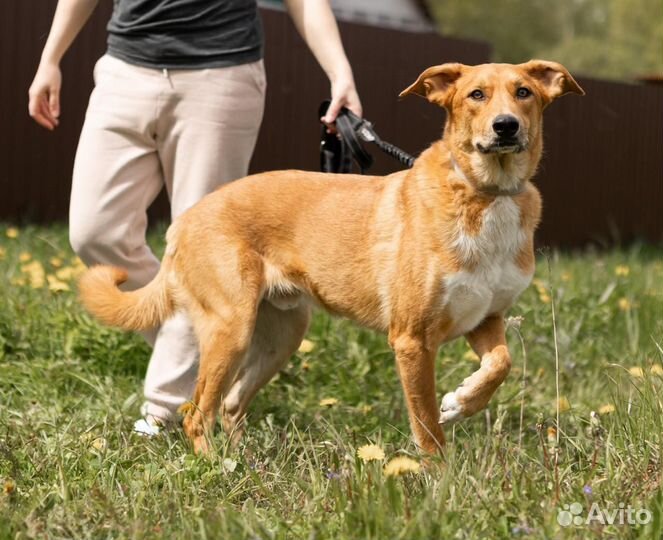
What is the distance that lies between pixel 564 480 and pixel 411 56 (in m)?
7.48

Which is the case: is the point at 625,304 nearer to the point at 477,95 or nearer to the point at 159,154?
the point at 477,95

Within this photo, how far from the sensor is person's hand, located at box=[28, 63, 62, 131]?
3.87 metres

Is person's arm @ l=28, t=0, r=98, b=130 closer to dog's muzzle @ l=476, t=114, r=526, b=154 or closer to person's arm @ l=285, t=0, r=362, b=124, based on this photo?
person's arm @ l=285, t=0, r=362, b=124

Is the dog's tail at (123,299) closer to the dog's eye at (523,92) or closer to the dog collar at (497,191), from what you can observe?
the dog collar at (497,191)

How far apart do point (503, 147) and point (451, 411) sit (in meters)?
0.85

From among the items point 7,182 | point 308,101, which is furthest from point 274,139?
point 7,182

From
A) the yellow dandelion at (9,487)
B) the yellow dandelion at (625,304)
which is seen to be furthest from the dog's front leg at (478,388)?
the yellow dandelion at (625,304)

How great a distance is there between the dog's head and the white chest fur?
0.13 meters

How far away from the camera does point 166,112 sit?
12.3ft

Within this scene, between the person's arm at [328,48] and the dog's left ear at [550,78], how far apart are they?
67 centimetres

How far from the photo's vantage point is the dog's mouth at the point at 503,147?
3145 mm

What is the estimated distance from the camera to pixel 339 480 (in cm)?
264

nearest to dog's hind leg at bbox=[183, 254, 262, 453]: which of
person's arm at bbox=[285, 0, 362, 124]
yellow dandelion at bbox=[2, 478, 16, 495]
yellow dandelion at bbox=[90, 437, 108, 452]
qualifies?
yellow dandelion at bbox=[90, 437, 108, 452]

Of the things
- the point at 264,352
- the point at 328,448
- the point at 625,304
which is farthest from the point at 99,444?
the point at 625,304
